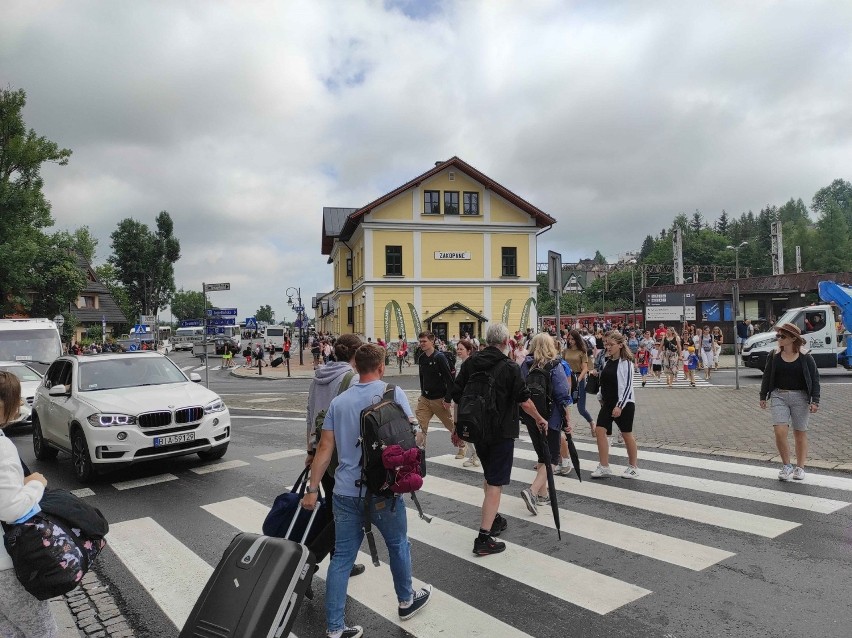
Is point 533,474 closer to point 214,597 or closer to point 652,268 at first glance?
point 214,597

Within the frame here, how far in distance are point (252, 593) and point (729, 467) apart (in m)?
6.66

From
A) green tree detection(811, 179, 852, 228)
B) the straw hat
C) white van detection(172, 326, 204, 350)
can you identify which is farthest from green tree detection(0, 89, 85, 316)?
green tree detection(811, 179, 852, 228)

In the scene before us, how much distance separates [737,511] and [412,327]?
97.6 feet

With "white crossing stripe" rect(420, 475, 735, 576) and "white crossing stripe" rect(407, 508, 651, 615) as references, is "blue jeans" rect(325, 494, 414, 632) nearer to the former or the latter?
"white crossing stripe" rect(407, 508, 651, 615)

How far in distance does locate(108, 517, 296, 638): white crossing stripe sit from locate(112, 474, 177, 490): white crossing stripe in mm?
1508

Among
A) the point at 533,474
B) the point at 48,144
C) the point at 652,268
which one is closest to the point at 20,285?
the point at 48,144

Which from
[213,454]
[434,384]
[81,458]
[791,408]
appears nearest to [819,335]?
[791,408]

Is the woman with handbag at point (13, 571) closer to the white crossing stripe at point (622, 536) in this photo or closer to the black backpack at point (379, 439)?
the black backpack at point (379, 439)

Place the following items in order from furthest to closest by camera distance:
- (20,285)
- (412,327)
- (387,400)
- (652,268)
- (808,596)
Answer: (652,268) → (412,327) → (20,285) → (808,596) → (387,400)

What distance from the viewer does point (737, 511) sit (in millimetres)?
5613

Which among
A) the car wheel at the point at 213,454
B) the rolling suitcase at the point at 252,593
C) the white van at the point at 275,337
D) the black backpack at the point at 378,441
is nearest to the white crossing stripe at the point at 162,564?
the rolling suitcase at the point at 252,593

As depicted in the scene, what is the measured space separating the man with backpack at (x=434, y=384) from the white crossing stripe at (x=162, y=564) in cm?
340

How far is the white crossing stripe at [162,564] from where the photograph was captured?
4.01 metres

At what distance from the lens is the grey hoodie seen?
4.46 m
